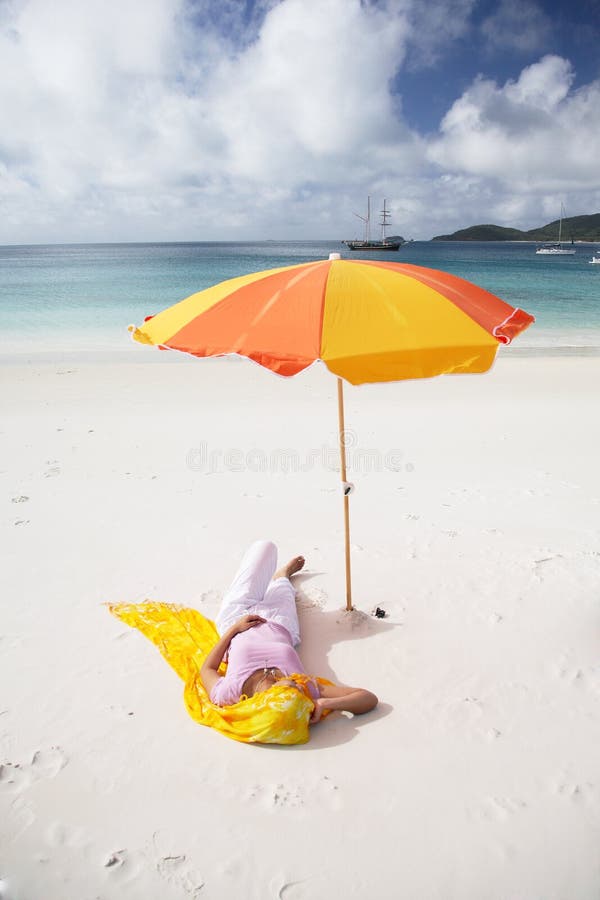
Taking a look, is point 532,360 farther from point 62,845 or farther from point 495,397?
point 62,845

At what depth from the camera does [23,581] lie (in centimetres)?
437

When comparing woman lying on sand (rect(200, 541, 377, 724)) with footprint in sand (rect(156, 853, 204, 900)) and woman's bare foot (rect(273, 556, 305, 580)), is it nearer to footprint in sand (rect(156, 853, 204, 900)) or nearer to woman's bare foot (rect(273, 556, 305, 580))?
woman's bare foot (rect(273, 556, 305, 580))

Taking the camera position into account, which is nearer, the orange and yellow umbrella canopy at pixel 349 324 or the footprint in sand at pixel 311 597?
the orange and yellow umbrella canopy at pixel 349 324

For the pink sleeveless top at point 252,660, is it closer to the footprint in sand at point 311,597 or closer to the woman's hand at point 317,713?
the woman's hand at point 317,713

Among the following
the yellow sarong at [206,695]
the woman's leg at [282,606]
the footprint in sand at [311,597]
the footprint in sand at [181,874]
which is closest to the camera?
the footprint in sand at [181,874]

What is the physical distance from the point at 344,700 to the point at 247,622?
2.30ft

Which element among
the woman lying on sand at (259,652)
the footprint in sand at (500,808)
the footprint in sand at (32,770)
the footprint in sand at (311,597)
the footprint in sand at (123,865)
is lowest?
the footprint in sand at (123,865)

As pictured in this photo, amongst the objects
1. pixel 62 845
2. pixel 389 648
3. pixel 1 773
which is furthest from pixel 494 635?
pixel 1 773

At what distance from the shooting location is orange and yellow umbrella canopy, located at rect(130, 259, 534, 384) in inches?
97.9

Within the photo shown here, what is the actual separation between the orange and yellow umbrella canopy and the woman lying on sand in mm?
1648

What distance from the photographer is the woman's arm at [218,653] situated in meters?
3.19

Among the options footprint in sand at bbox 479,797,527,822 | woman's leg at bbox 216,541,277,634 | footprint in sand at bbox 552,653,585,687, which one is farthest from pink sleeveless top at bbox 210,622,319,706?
footprint in sand at bbox 552,653,585,687

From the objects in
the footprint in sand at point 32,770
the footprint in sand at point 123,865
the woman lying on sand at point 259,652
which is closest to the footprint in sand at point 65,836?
the footprint in sand at point 123,865

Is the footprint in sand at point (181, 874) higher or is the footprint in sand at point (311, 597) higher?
the footprint in sand at point (311, 597)
